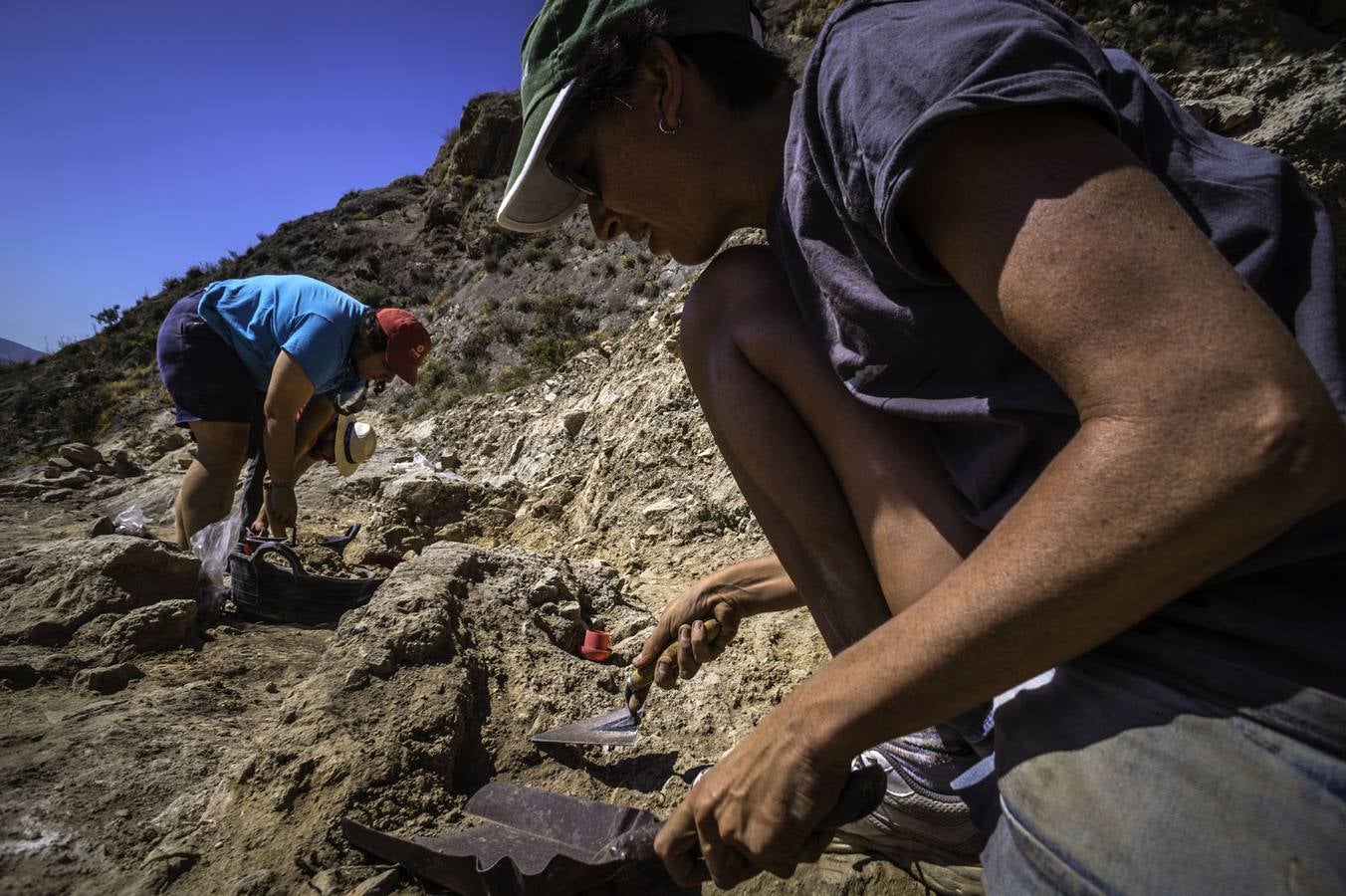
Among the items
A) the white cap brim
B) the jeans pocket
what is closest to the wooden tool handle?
the jeans pocket

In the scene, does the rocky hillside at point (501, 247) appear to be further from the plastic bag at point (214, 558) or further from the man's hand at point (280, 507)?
the man's hand at point (280, 507)

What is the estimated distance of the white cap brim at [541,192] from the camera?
4.22 ft

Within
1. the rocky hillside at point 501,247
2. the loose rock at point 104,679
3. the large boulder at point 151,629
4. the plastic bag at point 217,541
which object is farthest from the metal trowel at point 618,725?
the rocky hillside at point 501,247

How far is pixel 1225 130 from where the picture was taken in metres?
3.10

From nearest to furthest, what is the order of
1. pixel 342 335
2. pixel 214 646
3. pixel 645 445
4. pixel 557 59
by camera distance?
pixel 557 59, pixel 214 646, pixel 342 335, pixel 645 445

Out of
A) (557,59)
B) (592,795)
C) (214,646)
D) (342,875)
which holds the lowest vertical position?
(592,795)

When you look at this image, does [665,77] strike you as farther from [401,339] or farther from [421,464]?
[421,464]

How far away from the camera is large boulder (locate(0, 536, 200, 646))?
229cm

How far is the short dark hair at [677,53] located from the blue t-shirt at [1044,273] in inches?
10.5

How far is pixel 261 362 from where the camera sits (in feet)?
12.9

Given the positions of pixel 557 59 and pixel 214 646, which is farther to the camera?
pixel 214 646

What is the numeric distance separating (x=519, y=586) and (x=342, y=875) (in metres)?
1.05

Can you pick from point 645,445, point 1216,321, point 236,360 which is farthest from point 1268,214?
point 236,360

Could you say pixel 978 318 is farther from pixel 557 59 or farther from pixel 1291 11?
pixel 1291 11
